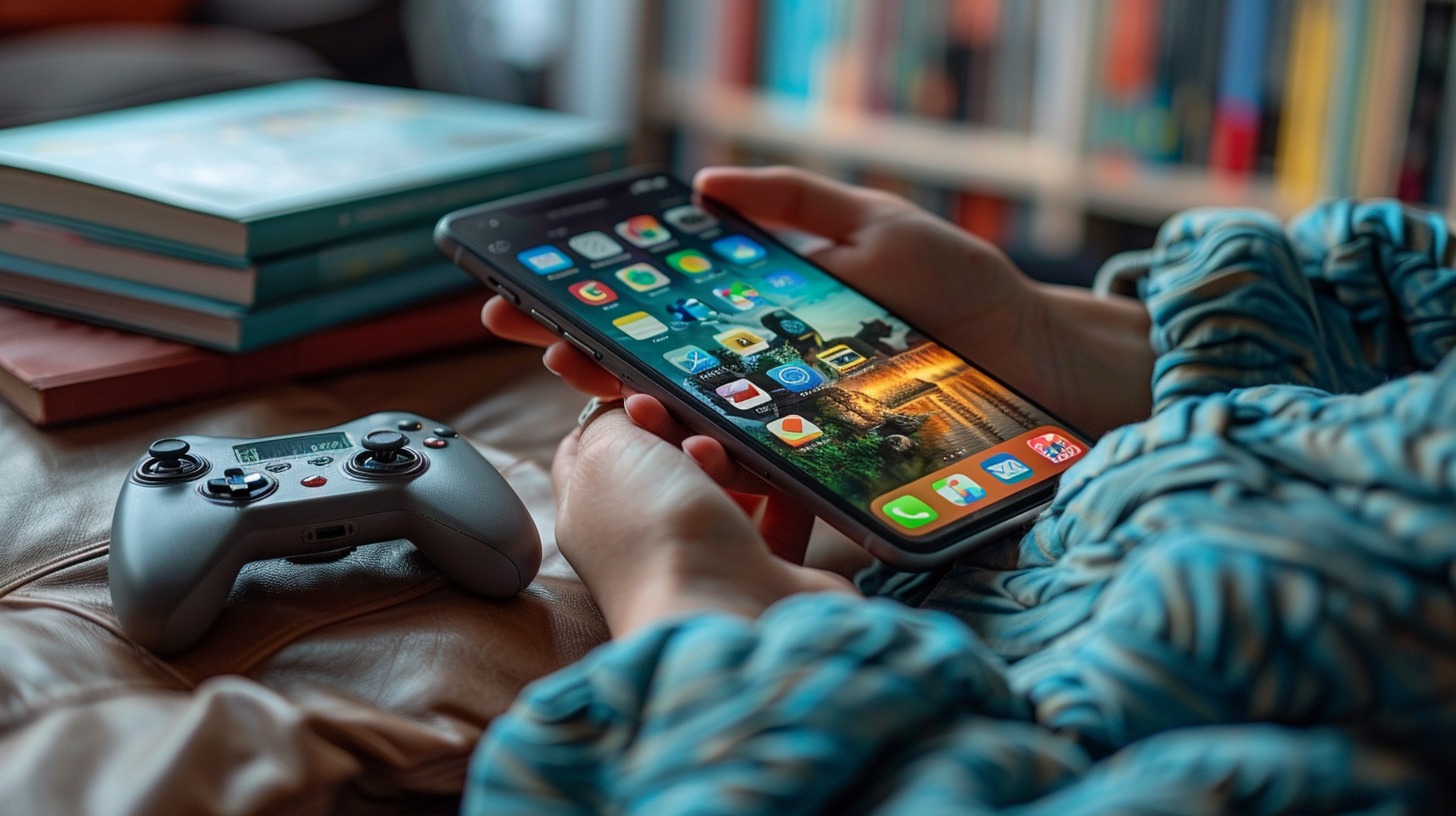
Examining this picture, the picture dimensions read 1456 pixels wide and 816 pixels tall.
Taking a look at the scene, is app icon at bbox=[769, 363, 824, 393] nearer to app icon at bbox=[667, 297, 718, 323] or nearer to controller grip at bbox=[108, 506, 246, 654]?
app icon at bbox=[667, 297, 718, 323]

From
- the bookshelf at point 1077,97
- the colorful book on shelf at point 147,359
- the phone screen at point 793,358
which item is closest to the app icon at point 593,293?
the phone screen at point 793,358

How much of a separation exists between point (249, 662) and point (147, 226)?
0.35 m

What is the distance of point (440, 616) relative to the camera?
489mm

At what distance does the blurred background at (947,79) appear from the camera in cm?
136

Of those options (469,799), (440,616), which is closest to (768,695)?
(469,799)

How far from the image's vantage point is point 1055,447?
60cm

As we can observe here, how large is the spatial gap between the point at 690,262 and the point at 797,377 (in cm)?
12

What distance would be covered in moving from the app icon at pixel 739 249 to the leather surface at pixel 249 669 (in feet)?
0.54

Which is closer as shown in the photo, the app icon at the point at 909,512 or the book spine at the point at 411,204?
the app icon at the point at 909,512

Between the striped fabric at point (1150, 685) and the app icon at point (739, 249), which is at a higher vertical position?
the app icon at point (739, 249)

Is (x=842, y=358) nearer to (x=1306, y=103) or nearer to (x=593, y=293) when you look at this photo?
(x=593, y=293)

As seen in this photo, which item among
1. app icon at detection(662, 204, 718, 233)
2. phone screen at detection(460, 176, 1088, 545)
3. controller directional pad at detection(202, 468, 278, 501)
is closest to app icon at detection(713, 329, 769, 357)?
phone screen at detection(460, 176, 1088, 545)

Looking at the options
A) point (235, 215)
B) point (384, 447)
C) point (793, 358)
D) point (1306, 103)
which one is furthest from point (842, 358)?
point (1306, 103)

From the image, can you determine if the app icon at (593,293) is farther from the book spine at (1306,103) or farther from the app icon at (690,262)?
the book spine at (1306,103)
